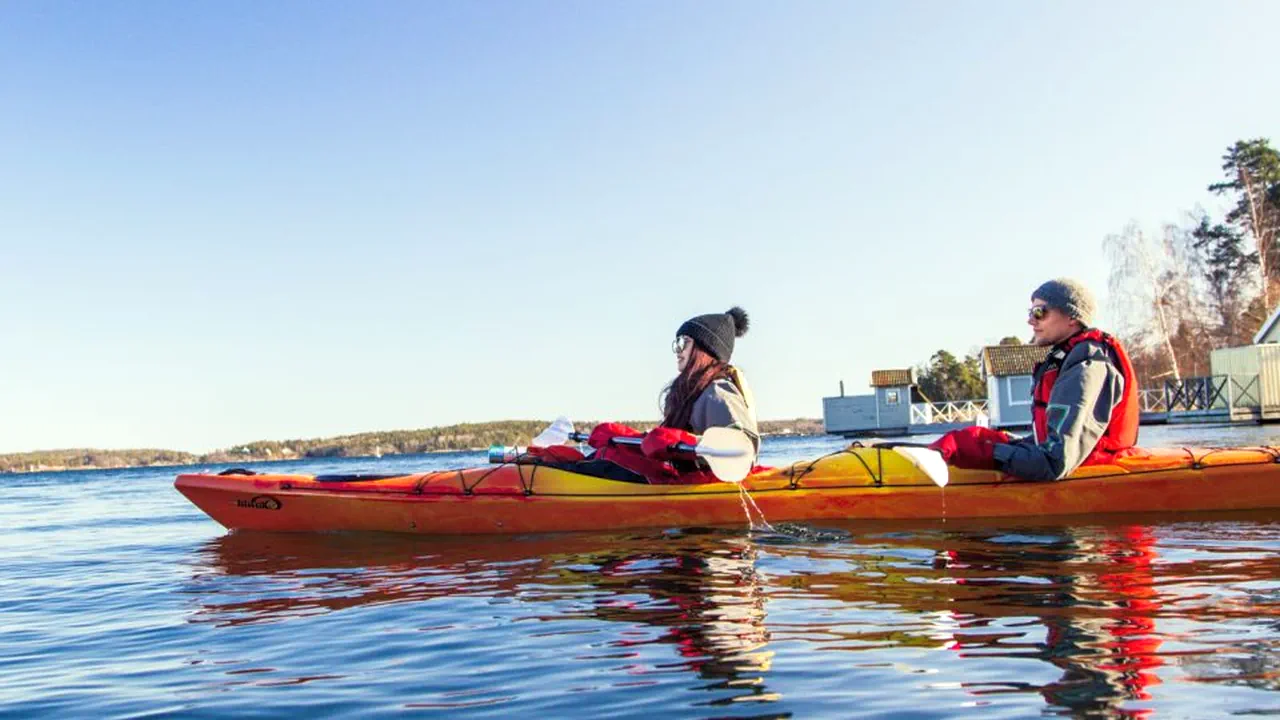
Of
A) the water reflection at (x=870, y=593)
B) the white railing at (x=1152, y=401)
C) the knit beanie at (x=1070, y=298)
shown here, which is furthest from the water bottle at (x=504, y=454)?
the white railing at (x=1152, y=401)

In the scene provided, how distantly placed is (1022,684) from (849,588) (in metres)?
1.91

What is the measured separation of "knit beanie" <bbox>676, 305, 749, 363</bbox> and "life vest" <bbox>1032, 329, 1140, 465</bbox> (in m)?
2.22

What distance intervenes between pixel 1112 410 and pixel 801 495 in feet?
7.51

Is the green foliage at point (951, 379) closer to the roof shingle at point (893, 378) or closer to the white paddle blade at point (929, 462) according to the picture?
the roof shingle at point (893, 378)

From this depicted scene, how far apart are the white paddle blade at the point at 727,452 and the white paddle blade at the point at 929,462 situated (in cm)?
111

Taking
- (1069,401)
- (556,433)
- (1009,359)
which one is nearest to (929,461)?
(1069,401)

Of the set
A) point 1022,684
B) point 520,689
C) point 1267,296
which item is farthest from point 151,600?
point 1267,296

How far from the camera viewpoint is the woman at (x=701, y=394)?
7.32 metres

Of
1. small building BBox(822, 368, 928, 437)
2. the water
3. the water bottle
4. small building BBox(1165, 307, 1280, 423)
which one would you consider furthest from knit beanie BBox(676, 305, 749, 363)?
small building BBox(822, 368, 928, 437)

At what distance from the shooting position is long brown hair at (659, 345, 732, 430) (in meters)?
7.48

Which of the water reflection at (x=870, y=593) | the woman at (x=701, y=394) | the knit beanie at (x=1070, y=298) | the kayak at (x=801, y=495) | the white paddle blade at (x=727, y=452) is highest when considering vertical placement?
the knit beanie at (x=1070, y=298)

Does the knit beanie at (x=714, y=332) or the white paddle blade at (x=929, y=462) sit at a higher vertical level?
the knit beanie at (x=714, y=332)

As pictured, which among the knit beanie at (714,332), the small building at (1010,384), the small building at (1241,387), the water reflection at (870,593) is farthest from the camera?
the small building at (1010,384)

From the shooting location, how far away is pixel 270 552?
7.70 m
